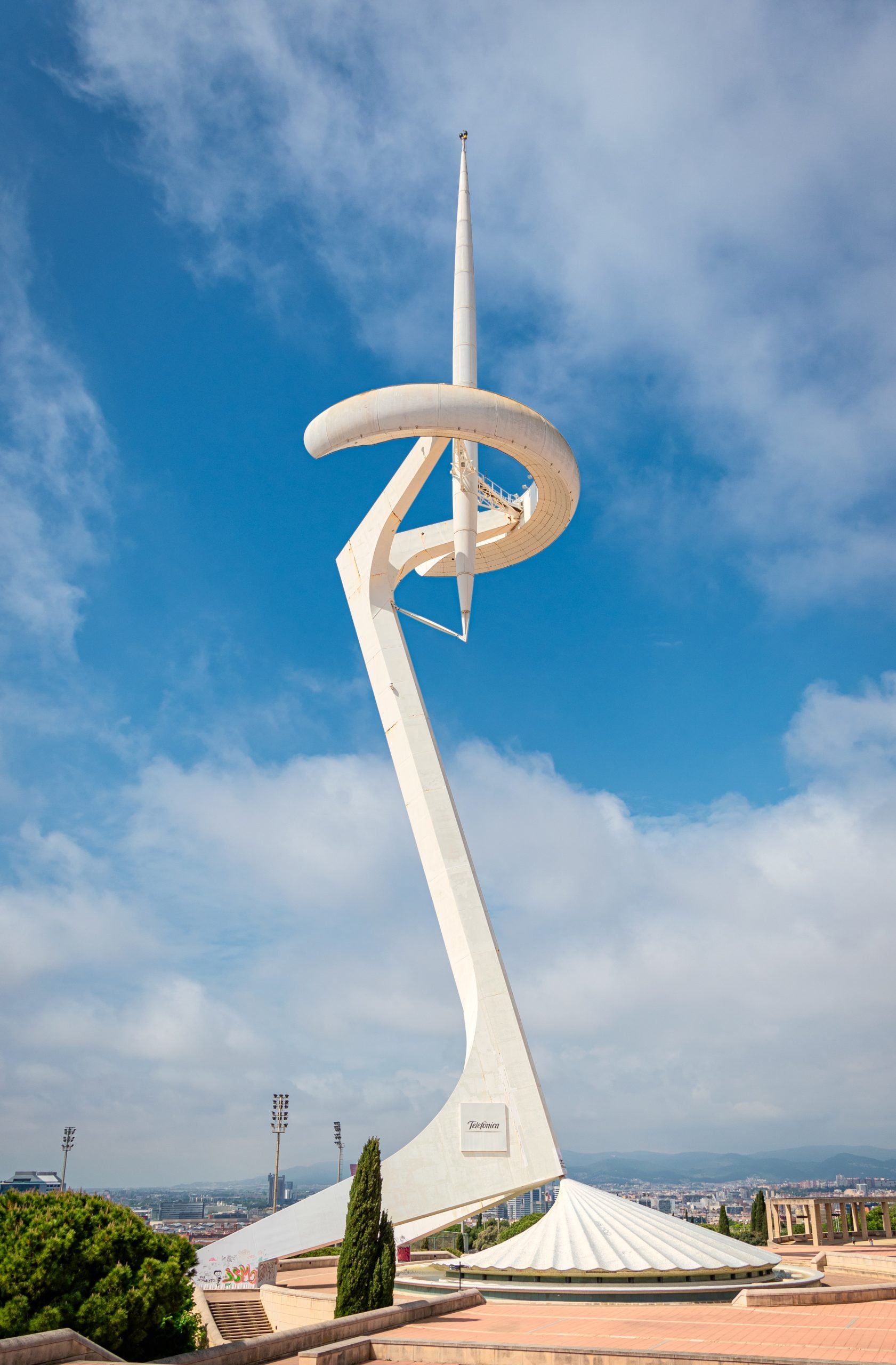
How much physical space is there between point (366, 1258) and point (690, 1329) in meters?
4.79

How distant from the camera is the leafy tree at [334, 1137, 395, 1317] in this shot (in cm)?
1468

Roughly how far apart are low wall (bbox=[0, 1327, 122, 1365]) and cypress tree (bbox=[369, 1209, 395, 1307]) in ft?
18.0

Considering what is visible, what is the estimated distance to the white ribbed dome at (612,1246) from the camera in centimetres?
1819

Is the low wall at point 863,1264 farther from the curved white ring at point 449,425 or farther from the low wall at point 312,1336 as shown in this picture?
the curved white ring at point 449,425

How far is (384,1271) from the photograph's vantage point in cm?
1494

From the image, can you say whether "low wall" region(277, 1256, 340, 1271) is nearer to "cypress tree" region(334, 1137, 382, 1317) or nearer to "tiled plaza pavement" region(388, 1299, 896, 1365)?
"tiled plaza pavement" region(388, 1299, 896, 1365)

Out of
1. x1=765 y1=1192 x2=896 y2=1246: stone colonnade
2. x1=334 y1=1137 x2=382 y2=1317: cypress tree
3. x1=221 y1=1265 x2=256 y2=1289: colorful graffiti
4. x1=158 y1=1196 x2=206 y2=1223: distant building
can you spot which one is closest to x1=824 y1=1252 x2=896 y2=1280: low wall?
x1=765 y1=1192 x2=896 y2=1246: stone colonnade

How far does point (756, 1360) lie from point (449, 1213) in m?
12.4

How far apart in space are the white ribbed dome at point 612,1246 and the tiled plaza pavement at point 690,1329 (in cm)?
82

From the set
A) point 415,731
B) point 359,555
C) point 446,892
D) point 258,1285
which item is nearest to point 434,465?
point 359,555

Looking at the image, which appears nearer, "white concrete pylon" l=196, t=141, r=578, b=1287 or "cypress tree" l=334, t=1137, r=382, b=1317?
"cypress tree" l=334, t=1137, r=382, b=1317

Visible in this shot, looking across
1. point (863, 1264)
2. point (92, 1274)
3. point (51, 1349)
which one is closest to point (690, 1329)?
point (92, 1274)

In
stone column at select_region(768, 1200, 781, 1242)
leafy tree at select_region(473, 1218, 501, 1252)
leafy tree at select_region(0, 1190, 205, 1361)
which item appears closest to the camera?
leafy tree at select_region(0, 1190, 205, 1361)

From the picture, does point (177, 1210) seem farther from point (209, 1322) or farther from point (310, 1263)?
point (209, 1322)
